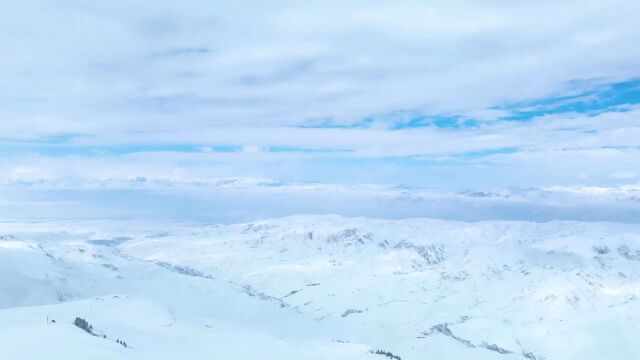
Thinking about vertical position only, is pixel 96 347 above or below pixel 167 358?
above

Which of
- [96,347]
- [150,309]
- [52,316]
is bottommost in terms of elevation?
[150,309]

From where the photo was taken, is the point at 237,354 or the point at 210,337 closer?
the point at 237,354

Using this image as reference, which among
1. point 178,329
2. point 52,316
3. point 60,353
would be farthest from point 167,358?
point 52,316

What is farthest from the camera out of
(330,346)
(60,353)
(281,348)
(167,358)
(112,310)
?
(112,310)

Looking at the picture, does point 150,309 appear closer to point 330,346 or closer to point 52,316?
point 52,316

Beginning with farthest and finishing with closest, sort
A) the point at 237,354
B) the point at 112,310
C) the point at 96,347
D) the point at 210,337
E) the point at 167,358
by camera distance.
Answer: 1. the point at 112,310
2. the point at 210,337
3. the point at 237,354
4. the point at 167,358
5. the point at 96,347

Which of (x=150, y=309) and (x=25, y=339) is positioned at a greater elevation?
(x=25, y=339)

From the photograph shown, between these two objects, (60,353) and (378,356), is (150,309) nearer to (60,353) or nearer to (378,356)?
(378,356)

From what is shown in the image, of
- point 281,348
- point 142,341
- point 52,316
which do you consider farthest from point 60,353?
point 52,316

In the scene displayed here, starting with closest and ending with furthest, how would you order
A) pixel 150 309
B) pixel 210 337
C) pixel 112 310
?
pixel 210 337 → pixel 112 310 → pixel 150 309
